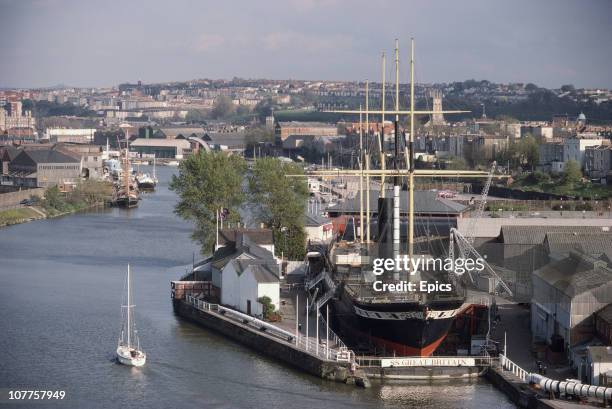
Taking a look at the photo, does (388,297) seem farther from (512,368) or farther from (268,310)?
(268,310)

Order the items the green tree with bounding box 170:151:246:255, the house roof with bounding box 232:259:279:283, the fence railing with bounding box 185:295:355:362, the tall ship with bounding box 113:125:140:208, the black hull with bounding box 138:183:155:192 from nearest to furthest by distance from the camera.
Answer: the fence railing with bounding box 185:295:355:362 < the house roof with bounding box 232:259:279:283 < the green tree with bounding box 170:151:246:255 < the tall ship with bounding box 113:125:140:208 < the black hull with bounding box 138:183:155:192

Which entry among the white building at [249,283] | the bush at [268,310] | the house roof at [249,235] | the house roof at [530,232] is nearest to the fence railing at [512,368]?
the bush at [268,310]

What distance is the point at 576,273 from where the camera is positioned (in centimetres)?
1396

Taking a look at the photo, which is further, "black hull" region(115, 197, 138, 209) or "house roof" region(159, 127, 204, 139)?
"house roof" region(159, 127, 204, 139)

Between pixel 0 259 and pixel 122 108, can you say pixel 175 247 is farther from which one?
pixel 122 108

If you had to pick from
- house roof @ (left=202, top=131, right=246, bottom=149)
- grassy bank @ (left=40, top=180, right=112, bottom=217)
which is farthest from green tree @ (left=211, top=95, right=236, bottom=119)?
grassy bank @ (left=40, top=180, right=112, bottom=217)

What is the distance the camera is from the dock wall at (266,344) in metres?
12.9

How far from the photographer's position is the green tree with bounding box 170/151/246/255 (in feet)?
69.6

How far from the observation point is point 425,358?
42.9ft

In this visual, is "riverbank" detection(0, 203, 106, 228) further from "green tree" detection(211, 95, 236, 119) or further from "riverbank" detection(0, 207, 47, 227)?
"green tree" detection(211, 95, 236, 119)

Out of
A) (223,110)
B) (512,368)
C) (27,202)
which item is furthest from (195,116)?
(512,368)

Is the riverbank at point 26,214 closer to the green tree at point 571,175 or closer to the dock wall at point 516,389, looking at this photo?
the green tree at point 571,175

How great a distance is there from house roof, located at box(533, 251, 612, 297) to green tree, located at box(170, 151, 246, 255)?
711 centimetres

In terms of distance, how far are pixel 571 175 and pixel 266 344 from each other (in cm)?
2356
